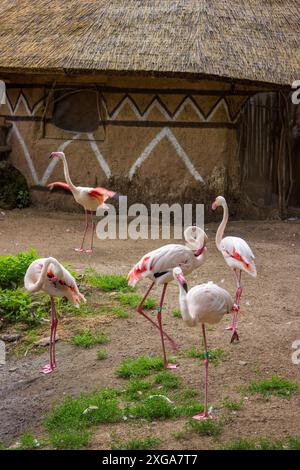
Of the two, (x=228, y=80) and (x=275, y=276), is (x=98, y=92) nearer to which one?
(x=228, y=80)

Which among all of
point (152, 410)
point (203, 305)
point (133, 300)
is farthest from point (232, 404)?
point (133, 300)

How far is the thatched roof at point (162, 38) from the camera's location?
10688 mm

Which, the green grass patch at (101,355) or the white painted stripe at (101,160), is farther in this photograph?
the white painted stripe at (101,160)

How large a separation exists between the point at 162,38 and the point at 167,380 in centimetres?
690

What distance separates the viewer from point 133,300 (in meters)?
7.08

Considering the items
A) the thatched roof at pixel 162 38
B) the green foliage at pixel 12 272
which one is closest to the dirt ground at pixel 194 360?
the green foliage at pixel 12 272

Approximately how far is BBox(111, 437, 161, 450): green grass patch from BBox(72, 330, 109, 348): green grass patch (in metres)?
1.71

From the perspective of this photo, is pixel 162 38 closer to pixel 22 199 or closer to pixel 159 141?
pixel 159 141

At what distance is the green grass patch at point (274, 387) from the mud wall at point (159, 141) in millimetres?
6336

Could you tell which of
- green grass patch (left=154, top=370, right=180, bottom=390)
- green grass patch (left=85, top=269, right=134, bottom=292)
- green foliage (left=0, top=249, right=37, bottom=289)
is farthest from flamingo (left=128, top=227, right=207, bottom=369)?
green foliage (left=0, top=249, right=37, bottom=289)

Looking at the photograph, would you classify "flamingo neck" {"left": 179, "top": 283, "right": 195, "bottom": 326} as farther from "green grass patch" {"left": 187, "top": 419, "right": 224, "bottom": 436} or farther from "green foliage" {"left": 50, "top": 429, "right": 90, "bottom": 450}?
"green foliage" {"left": 50, "top": 429, "right": 90, "bottom": 450}

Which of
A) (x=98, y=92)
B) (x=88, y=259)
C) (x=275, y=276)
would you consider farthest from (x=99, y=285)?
(x=98, y=92)

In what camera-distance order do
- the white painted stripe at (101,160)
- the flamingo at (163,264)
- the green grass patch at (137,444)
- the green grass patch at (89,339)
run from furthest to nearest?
the white painted stripe at (101,160) → the green grass patch at (89,339) → the flamingo at (163,264) → the green grass patch at (137,444)

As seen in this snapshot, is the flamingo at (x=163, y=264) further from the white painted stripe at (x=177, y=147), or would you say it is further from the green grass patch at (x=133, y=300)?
the white painted stripe at (x=177, y=147)
